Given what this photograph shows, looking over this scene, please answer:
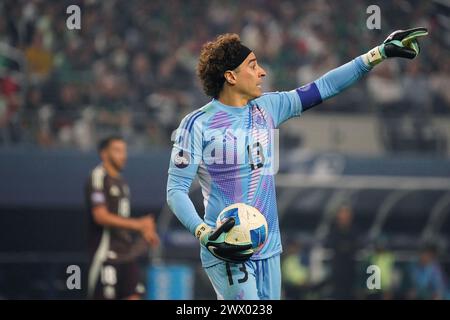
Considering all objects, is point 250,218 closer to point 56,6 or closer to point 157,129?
point 157,129

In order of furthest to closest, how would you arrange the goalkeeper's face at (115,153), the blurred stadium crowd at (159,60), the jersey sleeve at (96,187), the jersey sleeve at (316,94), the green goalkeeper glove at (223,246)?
the blurred stadium crowd at (159,60), the goalkeeper's face at (115,153), the jersey sleeve at (96,187), the jersey sleeve at (316,94), the green goalkeeper glove at (223,246)

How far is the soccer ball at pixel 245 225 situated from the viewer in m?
6.83

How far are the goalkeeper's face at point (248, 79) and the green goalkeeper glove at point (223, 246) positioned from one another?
34.9 inches

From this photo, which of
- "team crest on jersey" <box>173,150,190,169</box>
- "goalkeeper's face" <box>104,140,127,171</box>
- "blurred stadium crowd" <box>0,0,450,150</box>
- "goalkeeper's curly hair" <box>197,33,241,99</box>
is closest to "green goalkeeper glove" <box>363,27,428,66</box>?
"goalkeeper's curly hair" <box>197,33,241,99</box>

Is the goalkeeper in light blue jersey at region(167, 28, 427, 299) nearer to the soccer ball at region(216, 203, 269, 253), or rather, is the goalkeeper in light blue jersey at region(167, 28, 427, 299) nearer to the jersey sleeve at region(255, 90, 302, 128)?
the jersey sleeve at region(255, 90, 302, 128)

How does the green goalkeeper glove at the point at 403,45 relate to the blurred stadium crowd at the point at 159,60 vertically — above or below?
below

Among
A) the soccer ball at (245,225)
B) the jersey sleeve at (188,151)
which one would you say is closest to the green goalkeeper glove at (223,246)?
the soccer ball at (245,225)

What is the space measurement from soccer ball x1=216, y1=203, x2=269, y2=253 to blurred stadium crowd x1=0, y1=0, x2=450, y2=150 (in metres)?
9.66

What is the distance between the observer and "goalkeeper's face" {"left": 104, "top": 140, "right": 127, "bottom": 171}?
1080 cm

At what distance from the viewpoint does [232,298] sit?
23.2 feet

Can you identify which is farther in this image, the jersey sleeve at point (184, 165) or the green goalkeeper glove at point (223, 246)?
the jersey sleeve at point (184, 165)

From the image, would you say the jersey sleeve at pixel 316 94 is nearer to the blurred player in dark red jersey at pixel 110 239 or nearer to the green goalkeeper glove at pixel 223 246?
the green goalkeeper glove at pixel 223 246

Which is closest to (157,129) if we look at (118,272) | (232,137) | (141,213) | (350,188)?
(141,213)

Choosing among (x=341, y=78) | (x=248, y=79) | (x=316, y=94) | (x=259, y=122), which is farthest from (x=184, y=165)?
(x=341, y=78)
